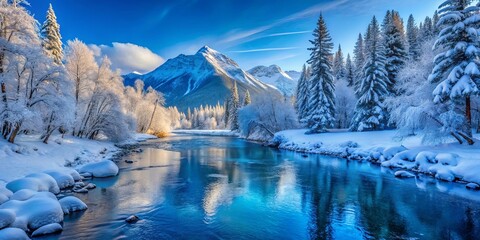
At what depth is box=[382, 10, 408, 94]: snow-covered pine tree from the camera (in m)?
37.9

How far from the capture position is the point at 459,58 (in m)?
21.0

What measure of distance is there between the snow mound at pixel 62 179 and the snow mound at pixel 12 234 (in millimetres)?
7252

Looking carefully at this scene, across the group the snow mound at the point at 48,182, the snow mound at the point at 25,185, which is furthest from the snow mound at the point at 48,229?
the snow mound at the point at 48,182

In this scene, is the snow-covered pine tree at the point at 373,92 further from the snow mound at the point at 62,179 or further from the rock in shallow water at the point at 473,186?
the snow mound at the point at 62,179

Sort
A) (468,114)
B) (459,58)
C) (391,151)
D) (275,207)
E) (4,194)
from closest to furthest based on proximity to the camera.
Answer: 1. (4,194)
2. (275,207)
3. (468,114)
4. (459,58)
5. (391,151)

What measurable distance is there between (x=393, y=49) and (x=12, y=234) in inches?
1684

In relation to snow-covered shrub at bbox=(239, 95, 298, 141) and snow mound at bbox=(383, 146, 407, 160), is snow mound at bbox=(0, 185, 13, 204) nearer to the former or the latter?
snow mound at bbox=(383, 146, 407, 160)

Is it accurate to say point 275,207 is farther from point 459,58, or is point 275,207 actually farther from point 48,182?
point 459,58

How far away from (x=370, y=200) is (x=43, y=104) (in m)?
22.0

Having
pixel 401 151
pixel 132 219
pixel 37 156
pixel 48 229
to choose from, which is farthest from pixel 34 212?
pixel 401 151

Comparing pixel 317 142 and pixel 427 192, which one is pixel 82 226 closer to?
pixel 427 192

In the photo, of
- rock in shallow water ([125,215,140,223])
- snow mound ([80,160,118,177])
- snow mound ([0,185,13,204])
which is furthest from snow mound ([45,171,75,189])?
rock in shallow water ([125,215,140,223])

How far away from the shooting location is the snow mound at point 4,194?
10718 millimetres

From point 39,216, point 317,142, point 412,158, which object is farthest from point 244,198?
point 317,142
